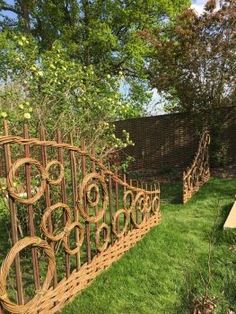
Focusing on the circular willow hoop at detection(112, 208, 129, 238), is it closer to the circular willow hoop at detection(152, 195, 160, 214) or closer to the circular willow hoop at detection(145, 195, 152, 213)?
the circular willow hoop at detection(145, 195, 152, 213)

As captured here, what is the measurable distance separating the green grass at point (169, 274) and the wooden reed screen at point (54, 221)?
0.14 m

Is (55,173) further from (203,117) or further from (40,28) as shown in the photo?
(40,28)

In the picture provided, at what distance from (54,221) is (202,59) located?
7.49m

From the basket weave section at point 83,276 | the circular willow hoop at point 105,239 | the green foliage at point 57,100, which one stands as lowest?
the basket weave section at point 83,276

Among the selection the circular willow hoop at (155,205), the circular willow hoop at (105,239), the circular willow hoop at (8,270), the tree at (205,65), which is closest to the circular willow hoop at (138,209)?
the circular willow hoop at (155,205)

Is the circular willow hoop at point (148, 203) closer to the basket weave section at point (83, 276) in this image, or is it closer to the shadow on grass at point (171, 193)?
the basket weave section at point (83, 276)

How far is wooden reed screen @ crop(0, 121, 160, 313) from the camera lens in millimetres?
3008

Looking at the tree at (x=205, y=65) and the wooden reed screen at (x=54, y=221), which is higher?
the tree at (x=205, y=65)

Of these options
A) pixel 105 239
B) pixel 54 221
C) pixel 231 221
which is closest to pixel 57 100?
pixel 54 221

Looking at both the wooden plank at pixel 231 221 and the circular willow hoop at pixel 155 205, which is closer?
the wooden plank at pixel 231 221

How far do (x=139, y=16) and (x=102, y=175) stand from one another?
14972 mm

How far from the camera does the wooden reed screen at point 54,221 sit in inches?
118

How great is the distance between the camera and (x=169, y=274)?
14.4 ft

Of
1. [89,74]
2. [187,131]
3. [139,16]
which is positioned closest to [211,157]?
[187,131]
